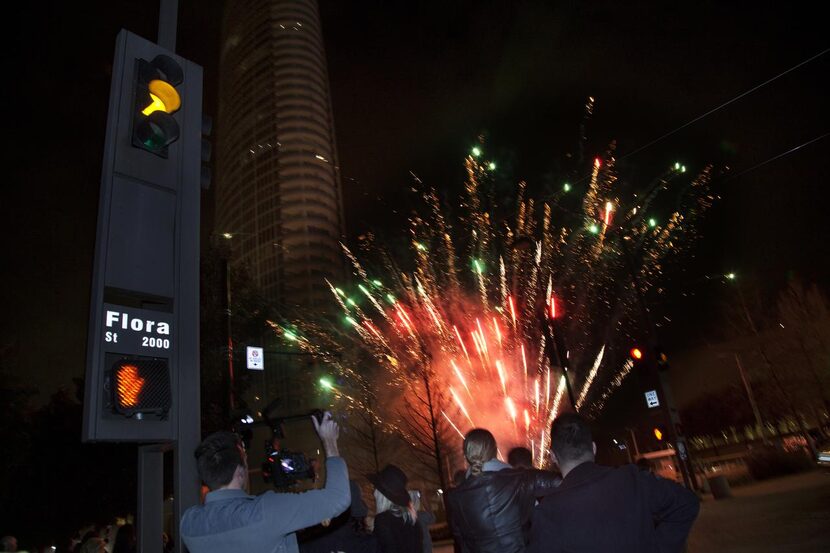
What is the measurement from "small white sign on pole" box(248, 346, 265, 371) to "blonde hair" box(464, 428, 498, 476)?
9520mm

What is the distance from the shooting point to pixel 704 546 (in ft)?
33.1

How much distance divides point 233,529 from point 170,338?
159 cm

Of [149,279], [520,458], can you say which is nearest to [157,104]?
[149,279]

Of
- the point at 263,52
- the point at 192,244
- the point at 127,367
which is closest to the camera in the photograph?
the point at 127,367

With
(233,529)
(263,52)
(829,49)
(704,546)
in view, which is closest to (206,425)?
(704,546)

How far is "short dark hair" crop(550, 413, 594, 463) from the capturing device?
2887 millimetres

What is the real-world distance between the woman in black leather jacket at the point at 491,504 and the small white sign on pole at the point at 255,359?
954 cm

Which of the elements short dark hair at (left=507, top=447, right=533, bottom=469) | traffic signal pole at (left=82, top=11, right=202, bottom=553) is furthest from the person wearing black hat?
traffic signal pole at (left=82, top=11, right=202, bottom=553)

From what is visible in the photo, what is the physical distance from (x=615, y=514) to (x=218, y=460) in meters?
1.93

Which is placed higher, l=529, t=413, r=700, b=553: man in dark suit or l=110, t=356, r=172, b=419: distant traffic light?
l=110, t=356, r=172, b=419: distant traffic light

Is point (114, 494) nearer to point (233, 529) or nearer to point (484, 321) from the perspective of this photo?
point (484, 321)

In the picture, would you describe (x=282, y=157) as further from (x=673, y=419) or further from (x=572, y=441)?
(x=572, y=441)

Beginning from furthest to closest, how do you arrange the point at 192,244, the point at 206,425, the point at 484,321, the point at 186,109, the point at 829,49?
the point at 484,321
the point at 206,425
the point at 829,49
the point at 186,109
the point at 192,244

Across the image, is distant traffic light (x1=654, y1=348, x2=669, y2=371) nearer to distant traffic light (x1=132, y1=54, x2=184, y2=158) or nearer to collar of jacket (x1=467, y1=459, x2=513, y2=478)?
collar of jacket (x1=467, y1=459, x2=513, y2=478)
